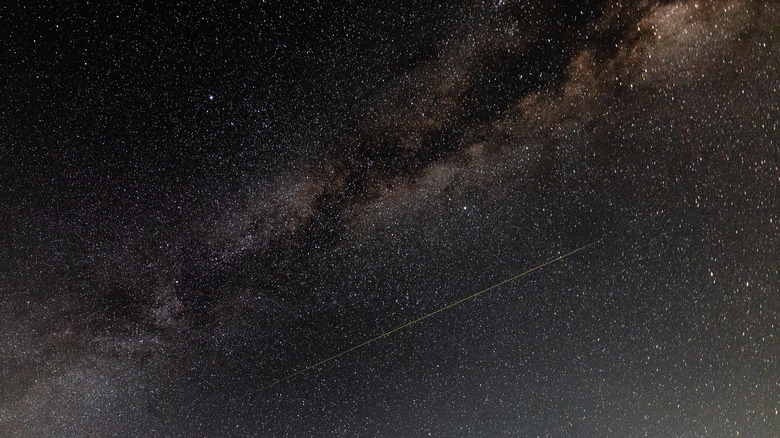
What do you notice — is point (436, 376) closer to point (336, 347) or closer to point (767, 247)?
point (336, 347)

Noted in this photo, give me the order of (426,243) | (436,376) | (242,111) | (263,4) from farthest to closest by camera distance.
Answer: (436,376), (426,243), (242,111), (263,4)

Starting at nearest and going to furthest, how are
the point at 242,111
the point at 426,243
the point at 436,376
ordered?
the point at 242,111 → the point at 426,243 → the point at 436,376

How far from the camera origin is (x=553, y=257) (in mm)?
1881

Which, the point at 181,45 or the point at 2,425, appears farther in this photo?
the point at 2,425

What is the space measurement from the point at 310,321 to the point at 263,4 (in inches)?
50.0

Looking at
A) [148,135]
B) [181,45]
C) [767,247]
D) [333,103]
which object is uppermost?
[181,45]

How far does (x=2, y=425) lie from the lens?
1838 millimetres

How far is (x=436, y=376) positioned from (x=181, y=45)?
5.65ft

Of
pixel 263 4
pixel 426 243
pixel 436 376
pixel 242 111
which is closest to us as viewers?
pixel 263 4

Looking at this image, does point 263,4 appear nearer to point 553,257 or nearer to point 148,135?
point 148,135

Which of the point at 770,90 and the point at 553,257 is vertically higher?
the point at 770,90

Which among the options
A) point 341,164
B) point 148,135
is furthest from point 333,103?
point 148,135

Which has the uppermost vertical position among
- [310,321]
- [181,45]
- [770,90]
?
[181,45]

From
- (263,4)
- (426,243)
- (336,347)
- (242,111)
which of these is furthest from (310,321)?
(263,4)
